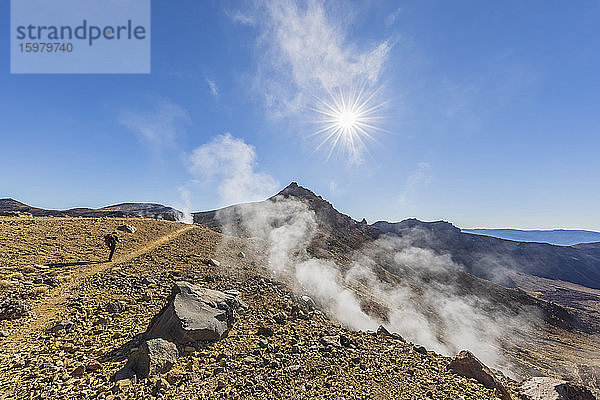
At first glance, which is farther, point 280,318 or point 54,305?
point 280,318

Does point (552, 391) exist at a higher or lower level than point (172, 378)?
lower

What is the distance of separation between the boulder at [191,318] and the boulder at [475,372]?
793 centimetres

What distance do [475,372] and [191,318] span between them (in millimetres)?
9271

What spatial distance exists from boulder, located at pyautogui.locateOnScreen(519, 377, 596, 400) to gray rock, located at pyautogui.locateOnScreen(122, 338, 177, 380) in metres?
10.8

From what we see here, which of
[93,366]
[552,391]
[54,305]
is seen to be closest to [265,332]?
[93,366]

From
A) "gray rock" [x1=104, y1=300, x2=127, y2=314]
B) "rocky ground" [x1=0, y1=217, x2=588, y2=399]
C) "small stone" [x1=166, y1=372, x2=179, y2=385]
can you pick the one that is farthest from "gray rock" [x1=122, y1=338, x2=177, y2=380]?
"gray rock" [x1=104, y1=300, x2=127, y2=314]

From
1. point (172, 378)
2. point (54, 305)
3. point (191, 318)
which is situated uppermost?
point (191, 318)

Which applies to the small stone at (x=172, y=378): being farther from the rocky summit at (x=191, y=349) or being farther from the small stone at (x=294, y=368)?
the small stone at (x=294, y=368)

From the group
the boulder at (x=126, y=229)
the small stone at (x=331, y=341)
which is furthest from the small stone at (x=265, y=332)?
the boulder at (x=126, y=229)

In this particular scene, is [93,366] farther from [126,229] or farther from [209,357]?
[126,229]

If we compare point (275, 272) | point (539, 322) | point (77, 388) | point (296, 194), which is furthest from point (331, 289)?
point (539, 322)

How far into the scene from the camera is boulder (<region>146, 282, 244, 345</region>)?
8359mm

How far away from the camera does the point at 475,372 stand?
317 inches

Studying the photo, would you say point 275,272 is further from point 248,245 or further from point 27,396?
point 27,396
